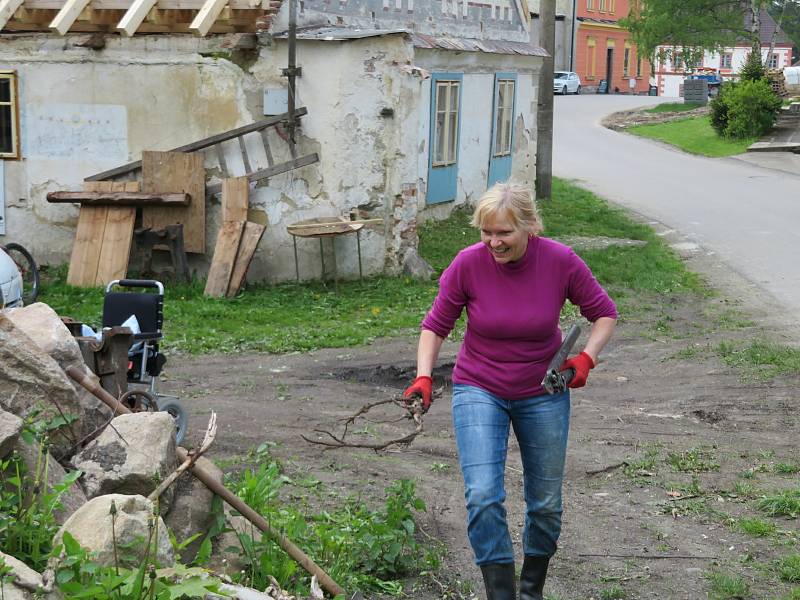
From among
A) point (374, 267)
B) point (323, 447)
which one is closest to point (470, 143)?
point (374, 267)

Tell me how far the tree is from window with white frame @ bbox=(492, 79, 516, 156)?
28.5 metres

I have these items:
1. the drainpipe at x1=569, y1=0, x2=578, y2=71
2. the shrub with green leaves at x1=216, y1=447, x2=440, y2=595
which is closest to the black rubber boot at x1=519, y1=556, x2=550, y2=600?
the shrub with green leaves at x1=216, y1=447, x2=440, y2=595

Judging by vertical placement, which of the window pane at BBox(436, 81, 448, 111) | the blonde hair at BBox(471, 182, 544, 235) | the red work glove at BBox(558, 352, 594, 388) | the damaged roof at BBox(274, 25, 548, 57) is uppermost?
the damaged roof at BBox(274, 25, 548, 57)

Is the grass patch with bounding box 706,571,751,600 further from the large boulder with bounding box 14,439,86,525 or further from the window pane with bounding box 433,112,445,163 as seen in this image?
the window pane with bounding box 433,112,445,163

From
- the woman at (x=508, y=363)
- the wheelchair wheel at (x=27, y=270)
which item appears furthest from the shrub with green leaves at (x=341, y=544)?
the wheelchair wheel at (x=27, y=270)

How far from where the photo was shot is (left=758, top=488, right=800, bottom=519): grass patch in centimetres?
629

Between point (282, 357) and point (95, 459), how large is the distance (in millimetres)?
5586

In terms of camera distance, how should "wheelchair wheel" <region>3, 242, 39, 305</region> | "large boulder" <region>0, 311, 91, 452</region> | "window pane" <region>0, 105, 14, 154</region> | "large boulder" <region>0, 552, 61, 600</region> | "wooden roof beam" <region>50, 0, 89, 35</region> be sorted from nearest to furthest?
"large boulder" <region>0, 552, 61, 600</region>
"large boulder" <region>0, 311, 91, 452</region>
"wheelchair wheel" <region>3, 242, 39, 305</region>
"wooden roof beam" <region>50, 0, 89, 35</region>
"window pane" <region>0, 105, 14, 154</region>

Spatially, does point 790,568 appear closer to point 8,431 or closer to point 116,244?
point 8,431

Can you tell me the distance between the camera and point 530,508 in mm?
4941

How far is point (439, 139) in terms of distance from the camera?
17.7m

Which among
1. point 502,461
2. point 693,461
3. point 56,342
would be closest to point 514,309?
point 502,461

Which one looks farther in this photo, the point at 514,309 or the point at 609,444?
the point at 609,444

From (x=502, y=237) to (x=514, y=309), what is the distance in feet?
1.01
